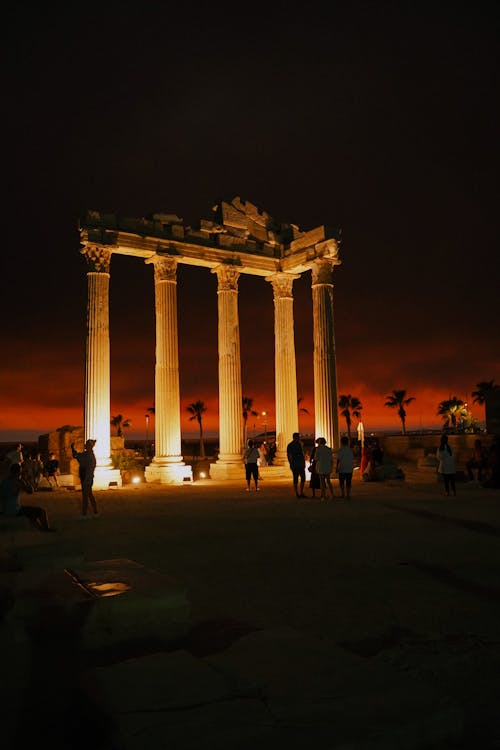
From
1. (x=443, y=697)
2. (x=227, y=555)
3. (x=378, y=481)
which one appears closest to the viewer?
(x=443, y=697)

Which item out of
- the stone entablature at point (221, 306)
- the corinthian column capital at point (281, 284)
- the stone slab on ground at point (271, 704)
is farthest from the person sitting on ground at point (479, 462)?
the stone slab on ground at point (271, 704)

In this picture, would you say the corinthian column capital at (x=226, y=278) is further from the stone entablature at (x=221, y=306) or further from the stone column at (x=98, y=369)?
the stone column at (x=98, y=369)

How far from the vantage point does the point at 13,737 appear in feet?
10.7

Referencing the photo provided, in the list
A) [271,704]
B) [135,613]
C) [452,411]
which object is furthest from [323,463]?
[452,411]

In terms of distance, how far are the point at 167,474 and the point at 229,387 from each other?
539 cm

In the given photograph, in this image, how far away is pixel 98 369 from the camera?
25.0 m

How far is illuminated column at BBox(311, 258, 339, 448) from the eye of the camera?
94.4ft

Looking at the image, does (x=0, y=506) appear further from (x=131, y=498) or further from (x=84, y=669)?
(x=131, y=498)

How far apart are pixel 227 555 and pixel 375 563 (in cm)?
236

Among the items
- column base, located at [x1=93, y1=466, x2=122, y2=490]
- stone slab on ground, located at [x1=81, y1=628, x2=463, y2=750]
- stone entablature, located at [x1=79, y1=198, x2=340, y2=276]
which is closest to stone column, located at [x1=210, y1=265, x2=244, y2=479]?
stone entablature, located at [x1=79, y1=198, x2=340, y2=276]

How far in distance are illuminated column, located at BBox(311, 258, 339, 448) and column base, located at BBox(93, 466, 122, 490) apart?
10147 millimetres

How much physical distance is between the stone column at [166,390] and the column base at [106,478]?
2.05 m

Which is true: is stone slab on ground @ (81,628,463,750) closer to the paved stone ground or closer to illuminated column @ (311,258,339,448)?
the paved stone ground

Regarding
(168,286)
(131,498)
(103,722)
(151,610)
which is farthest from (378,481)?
(103,722)
